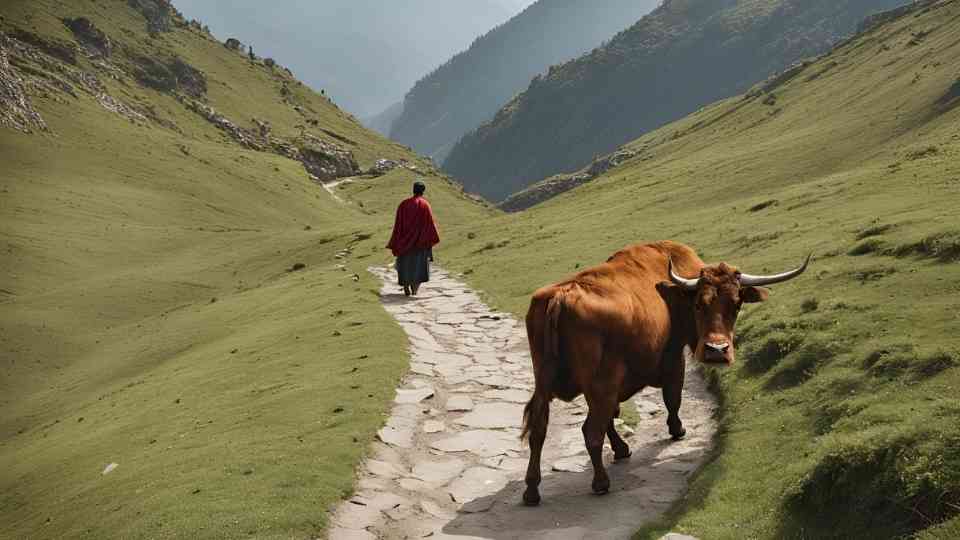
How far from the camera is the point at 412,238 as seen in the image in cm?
2505

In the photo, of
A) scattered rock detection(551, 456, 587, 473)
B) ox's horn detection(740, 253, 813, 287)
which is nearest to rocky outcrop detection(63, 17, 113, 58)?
scattered rock detection(551, 456, 587, 473)

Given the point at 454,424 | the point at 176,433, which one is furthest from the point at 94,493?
the point at 454,424

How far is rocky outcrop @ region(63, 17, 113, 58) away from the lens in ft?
370

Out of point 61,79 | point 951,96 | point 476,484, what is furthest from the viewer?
point 61,79

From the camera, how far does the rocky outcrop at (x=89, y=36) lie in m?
113

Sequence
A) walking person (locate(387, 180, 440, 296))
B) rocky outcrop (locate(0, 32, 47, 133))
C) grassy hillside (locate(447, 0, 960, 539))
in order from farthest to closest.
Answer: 1. rocky outcrop (locate(0, 32, 47, 133))
2. walking person (locate(387, 180, 440, 296))
3. grassy hillside (locate(447, 0, 960, 539))

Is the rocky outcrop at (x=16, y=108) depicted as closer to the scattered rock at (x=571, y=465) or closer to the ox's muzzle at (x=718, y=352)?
the scattered rock at (x=571, y=465)

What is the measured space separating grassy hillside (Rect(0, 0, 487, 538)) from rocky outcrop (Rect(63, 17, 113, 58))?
959 inches

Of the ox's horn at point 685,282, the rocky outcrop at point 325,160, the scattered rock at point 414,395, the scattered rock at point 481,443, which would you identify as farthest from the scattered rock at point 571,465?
the rocky outcrop at point 325,160

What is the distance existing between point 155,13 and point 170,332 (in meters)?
140

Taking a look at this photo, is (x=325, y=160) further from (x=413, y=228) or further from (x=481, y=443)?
(x=481, y=443)

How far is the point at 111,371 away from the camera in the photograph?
26.0m

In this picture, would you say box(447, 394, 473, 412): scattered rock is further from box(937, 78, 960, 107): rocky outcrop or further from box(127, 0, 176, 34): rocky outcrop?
box(127, 0, 176, 34): rocky outcrop

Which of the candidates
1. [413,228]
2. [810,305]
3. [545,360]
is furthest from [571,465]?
[413,228]
